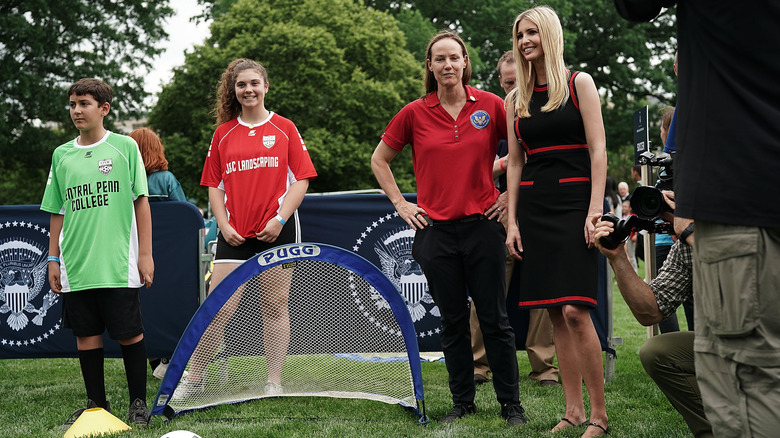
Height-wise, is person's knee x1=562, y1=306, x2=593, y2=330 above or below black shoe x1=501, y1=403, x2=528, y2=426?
above

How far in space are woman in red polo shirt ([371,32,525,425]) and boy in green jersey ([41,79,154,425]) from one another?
1.67 meters

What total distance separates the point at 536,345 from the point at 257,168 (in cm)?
242

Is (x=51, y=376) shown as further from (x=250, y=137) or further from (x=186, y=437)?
(x=186, y=437)

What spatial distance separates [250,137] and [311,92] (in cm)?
2383

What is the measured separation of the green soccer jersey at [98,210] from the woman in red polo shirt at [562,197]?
7.63ft

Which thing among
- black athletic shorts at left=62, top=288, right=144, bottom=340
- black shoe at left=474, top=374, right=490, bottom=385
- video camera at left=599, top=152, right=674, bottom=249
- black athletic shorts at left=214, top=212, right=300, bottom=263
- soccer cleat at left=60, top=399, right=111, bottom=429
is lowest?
black shoe at left=474, top=374, right=490, bottom=385

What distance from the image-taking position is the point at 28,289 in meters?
5.95

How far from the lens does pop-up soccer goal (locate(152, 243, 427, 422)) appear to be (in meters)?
4.29

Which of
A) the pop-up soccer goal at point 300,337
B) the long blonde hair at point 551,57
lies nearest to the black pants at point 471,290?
the pop-up soccer goal at point 300,337

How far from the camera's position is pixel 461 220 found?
4219 millimetres

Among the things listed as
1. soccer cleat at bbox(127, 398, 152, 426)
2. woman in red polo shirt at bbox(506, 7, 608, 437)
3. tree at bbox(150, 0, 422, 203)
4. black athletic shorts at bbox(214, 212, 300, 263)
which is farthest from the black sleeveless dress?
tree at bbox(150, 0, 422, 203)

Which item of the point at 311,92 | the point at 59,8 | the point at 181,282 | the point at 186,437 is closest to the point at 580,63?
the point at 311,92

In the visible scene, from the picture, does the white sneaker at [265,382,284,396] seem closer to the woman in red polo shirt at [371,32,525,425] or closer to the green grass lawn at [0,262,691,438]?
the green grass lawn at [0,262,691,438]

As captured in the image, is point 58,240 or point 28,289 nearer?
point 58,240
